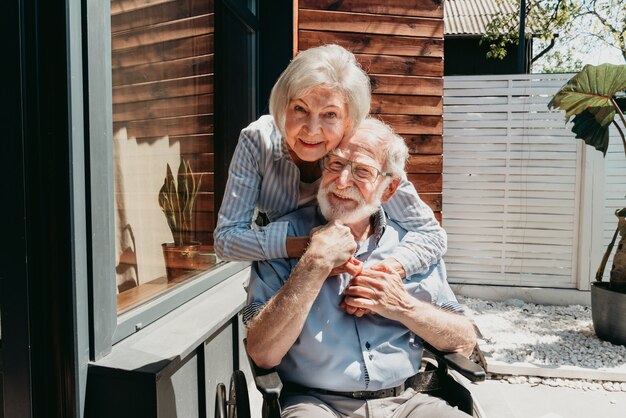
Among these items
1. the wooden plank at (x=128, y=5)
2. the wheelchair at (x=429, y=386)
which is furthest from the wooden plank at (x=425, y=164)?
the wooden plank at (x=128, y=5)

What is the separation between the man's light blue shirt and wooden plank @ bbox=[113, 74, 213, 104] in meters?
0.87

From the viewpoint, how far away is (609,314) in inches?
172

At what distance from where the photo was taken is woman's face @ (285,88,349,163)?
1.64 meters

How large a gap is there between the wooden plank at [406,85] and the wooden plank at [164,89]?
4.18 feet

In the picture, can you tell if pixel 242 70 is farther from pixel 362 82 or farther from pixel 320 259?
pixel 320 259

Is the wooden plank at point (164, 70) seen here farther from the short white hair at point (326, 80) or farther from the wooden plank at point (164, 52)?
the short white hair at point (326, 80)

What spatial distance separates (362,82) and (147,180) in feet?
4.01

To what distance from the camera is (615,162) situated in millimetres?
5617

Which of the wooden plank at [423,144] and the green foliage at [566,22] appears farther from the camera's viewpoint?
the green foliage at [566,22]

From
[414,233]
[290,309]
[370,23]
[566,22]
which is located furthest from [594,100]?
[566,22]

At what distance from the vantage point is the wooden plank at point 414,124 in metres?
3.85

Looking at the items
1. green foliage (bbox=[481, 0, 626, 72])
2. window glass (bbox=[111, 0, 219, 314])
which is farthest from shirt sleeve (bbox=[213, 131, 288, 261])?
green foliage (bbox=[481, 0, 626, 72])

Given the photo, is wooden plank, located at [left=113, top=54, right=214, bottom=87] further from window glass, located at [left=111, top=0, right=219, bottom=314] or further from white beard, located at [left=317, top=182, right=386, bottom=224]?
white beard, located at [left=317, top=182, right=386, bottom=224]

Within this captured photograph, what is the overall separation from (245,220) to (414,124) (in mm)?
2416
